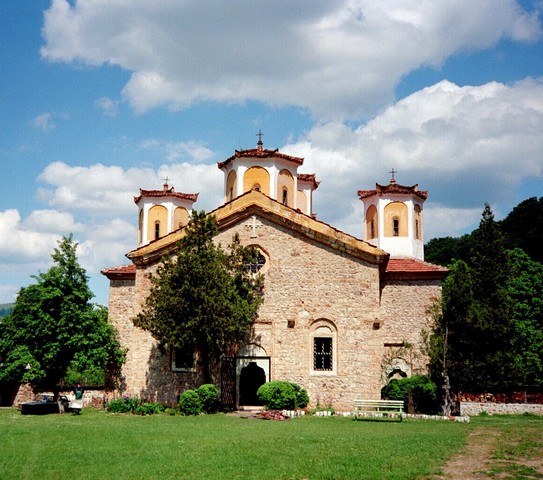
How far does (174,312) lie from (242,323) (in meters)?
2.87

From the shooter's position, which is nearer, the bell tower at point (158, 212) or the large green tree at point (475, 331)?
the large green tree at point (475, 331)

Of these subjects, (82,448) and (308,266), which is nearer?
(82,448)

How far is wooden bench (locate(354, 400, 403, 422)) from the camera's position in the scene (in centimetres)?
2261

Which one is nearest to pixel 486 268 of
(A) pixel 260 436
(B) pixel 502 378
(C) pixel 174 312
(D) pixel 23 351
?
(B) pixel 502 378

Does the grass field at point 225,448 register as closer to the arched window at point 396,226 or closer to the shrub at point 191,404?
the shrub at point 191,404

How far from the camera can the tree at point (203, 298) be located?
23.9 meters

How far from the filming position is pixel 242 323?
2469 cm

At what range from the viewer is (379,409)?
79.3 ft

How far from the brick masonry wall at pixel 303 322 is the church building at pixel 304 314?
0.15ft

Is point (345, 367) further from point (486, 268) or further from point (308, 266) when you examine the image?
point (486, 268)

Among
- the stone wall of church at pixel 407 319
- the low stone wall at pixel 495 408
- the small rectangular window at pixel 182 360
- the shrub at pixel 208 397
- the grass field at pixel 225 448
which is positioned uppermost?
the stone wall of church at pixel 407 319

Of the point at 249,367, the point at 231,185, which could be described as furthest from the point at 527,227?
the point at 249,367

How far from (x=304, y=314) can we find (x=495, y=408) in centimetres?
969

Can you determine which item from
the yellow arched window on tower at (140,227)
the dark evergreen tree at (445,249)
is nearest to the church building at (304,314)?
the yellow arched window on tower at (140,227)
